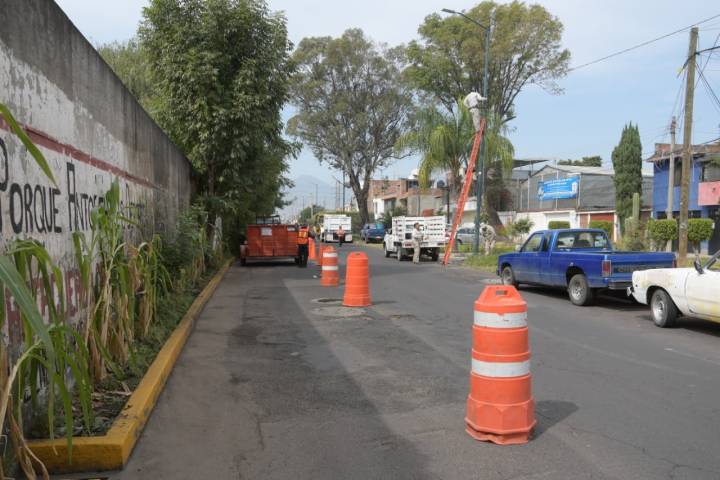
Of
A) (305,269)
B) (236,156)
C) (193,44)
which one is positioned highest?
(193,44)

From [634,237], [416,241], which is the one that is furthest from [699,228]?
[416,241]

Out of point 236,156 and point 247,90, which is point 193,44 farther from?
point 236,156

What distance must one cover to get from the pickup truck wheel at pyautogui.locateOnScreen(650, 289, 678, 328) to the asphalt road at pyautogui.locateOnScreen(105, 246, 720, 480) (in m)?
0.17

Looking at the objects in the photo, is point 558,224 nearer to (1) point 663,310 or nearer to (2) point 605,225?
(2) point 605,225

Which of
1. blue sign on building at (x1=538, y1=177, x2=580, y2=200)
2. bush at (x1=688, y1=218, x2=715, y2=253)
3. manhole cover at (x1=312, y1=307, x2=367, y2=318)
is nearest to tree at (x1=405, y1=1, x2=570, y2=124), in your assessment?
blue sign on building at (x1=538, y1=177, x2=580, y2=200)

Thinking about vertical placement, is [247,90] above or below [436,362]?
above

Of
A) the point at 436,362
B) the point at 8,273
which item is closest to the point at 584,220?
the point at 436,362

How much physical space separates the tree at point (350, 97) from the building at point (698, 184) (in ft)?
68.7

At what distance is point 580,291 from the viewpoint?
39.1ft

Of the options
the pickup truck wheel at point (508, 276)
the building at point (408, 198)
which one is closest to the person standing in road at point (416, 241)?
Answer: the pickup truck wheel at point (508, 276)

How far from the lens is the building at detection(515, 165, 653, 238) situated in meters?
40.3

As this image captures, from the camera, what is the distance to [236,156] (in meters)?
18.2

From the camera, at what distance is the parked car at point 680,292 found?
8.51 meters

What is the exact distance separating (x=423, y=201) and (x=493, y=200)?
21057 mm
